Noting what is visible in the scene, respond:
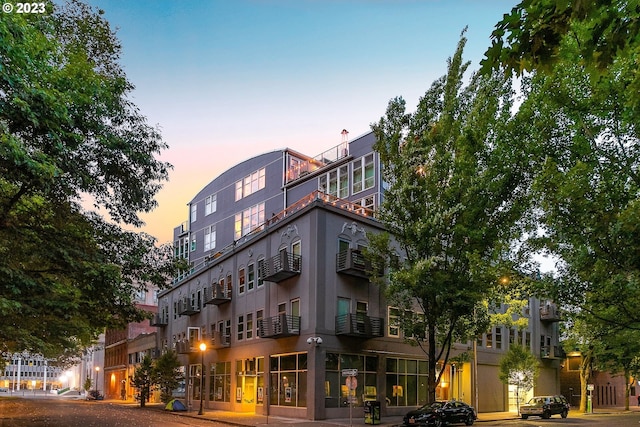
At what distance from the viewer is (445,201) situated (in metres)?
25.2

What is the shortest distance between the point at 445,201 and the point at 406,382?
578 inches

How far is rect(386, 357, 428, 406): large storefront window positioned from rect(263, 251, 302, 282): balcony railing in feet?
27.1

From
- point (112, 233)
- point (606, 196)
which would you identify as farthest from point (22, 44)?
point (606, 196)

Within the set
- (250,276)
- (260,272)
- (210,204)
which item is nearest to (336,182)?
(250,276)

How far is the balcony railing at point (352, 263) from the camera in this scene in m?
30.7

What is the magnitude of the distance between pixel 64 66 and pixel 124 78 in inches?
76.4

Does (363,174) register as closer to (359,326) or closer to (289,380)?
(359,326)

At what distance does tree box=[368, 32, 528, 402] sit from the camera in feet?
76.2

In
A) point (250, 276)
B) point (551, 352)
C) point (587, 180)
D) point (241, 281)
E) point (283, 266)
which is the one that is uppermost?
point (587, 180)

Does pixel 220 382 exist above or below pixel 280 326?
below

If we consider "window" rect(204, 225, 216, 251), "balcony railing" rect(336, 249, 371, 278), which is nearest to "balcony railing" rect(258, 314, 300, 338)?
"balcony railing" rect(336, 249, 371, 278)

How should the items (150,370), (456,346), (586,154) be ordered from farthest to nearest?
(150,370) < (456,346) < (586,154)

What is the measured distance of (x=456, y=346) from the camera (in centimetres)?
4084

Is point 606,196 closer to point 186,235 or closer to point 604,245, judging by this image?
point 604,245
